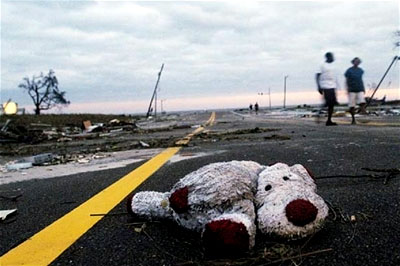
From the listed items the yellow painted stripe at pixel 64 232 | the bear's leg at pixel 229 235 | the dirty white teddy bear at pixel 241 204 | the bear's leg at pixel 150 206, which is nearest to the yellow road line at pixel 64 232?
the yellow painted stripe at pixel 64 232

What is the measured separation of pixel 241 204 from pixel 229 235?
271 mm

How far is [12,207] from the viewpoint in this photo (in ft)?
8.68

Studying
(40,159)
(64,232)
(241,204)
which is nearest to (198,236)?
(241,204)

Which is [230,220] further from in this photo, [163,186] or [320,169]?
[320,169]

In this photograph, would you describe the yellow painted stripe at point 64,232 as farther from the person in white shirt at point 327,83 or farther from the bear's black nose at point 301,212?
the person in white shirt at point 327,83

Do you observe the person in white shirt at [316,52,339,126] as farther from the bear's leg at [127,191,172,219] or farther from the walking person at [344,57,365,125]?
the bear's leg at [127,191,172,219]

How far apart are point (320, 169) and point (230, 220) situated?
2.10 m

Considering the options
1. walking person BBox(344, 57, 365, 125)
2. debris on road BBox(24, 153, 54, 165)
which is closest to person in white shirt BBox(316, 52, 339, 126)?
walking person BBox(344, 57, 365, 125)

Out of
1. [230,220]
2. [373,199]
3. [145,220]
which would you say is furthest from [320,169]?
[230,220]

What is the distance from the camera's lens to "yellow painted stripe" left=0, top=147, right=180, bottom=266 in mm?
1610

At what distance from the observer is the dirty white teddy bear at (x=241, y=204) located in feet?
4.46

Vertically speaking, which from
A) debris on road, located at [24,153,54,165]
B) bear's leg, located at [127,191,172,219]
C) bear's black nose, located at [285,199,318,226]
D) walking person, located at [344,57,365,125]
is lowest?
debris on road, located at [24,153,54,165]

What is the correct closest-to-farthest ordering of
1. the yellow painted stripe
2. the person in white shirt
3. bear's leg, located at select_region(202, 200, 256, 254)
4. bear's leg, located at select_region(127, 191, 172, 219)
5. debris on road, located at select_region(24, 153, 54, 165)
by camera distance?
bear's leg, located at select_region(202, 200, 256, 254), the yellow painted stripe, bear's leg, located at select_region(127, 191, 172, 219), debris on road, located at select_region(24, 153, 54, 165), the person in white shirt

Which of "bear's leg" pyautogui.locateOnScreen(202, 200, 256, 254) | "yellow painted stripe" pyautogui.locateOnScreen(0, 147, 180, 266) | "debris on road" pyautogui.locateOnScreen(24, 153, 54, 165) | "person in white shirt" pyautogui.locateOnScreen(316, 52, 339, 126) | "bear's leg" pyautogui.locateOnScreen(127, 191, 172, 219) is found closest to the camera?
"bear's leg" pyautogui.locateOnScreen(202, 200, 256, 254)
